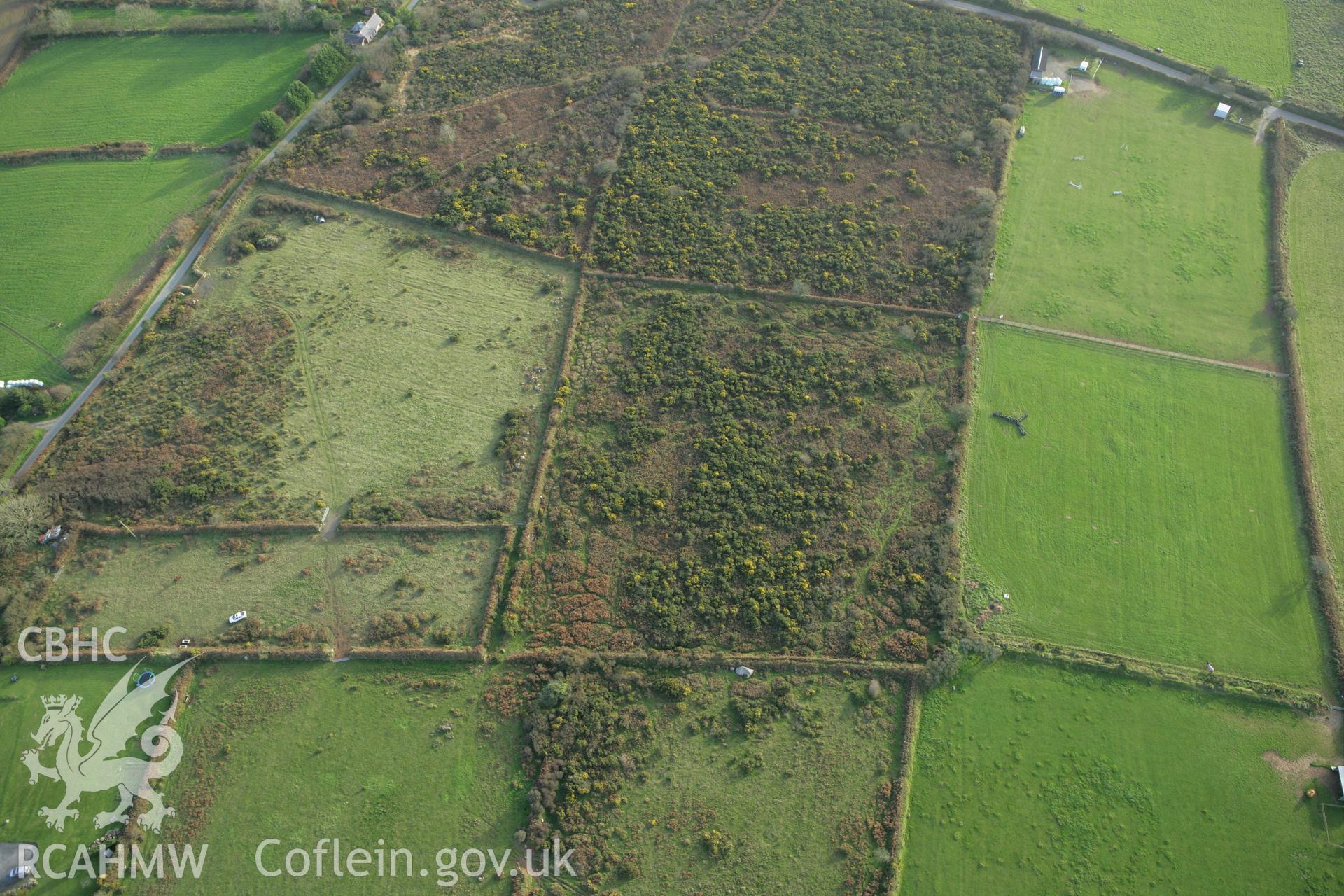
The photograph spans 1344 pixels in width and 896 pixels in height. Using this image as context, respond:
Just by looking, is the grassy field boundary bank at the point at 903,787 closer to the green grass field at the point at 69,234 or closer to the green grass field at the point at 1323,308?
the green grass field at the point at 1323,308

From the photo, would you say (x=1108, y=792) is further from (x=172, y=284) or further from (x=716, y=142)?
(x=172, y=284)

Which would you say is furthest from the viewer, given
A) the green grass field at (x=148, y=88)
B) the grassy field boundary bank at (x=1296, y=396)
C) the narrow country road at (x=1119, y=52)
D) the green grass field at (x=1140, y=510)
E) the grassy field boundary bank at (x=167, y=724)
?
the narrow country road at (x=1119, y=52)

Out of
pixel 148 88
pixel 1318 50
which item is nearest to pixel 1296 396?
pixel 1318 50

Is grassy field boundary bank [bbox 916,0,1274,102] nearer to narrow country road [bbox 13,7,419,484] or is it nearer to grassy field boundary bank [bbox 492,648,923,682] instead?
narrow country road [bbox 13,7,419,484]

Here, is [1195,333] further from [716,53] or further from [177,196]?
[177,196]

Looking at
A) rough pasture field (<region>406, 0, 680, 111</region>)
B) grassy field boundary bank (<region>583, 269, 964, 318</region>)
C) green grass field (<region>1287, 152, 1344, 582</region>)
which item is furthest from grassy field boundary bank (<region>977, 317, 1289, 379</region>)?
rough pasture field (<region>406, 0, 680, 111</region>)

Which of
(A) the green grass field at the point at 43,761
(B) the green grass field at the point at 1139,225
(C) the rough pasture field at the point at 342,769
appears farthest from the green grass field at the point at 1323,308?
(A) the green grass field at the point at 43,761
